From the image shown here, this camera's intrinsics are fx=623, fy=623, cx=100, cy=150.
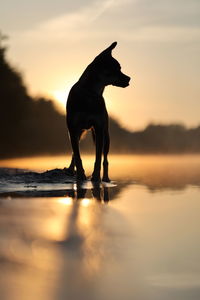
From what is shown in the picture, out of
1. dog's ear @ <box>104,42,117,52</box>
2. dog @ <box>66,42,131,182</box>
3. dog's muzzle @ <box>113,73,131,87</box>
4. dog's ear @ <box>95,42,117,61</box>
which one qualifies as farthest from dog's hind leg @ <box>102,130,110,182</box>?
dog's ear @ <box>104,42,117,52</box>

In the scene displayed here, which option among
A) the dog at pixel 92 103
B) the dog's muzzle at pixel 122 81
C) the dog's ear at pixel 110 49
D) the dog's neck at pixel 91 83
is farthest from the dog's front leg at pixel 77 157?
the dog's ear at pixel 110 49

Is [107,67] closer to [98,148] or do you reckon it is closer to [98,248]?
[98,148]

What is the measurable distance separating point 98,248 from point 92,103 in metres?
6.88

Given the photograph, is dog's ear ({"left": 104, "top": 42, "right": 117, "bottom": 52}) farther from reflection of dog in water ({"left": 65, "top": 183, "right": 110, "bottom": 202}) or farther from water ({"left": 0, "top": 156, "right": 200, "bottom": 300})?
water ({"left": 0, "top": 156, "right": 200, "bottom": 300})

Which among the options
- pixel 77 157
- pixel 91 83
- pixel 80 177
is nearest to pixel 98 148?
pixel 77 157

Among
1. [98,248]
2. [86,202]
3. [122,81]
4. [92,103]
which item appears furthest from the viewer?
[122,81]

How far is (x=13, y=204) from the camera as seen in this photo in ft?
24.5

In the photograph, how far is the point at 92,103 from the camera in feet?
36.9

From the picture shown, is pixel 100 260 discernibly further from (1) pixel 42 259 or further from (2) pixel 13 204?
(2) pixel 13 204

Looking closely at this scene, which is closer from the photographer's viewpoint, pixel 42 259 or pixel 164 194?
pixel 42 259

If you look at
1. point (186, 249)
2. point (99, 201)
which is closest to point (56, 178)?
point (99, 201)

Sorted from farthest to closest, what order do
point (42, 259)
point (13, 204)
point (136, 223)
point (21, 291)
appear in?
point (13, 204) < point (136, 223) < point (42, 259) < point (21, 291)

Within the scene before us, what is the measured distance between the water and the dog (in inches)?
113

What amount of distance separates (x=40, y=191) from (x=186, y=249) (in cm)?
525
